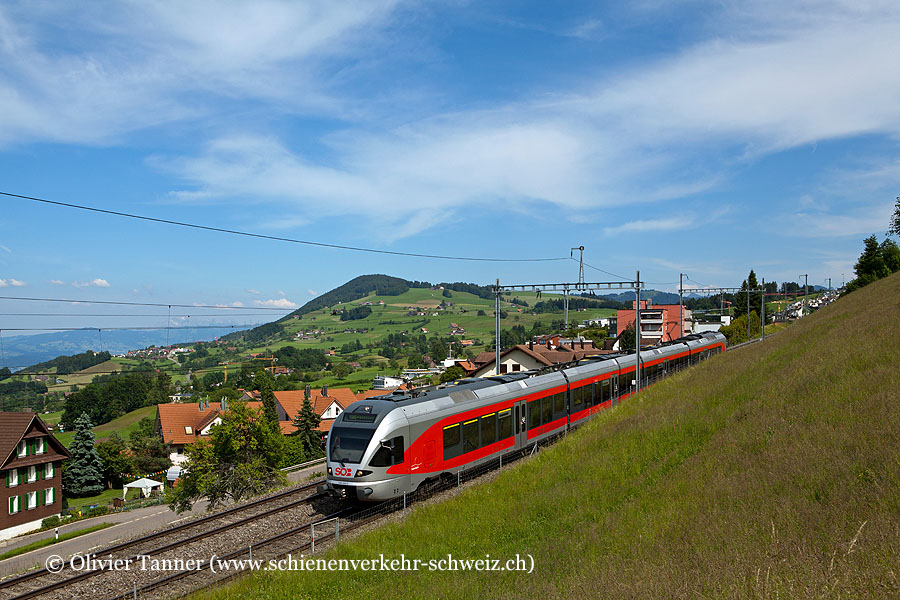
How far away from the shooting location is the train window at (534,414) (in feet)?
66.7

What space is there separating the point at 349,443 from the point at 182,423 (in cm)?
6767

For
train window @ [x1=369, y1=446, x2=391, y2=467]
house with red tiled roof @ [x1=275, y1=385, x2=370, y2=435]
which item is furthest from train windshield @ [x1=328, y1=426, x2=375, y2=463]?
house with red tiled roof @ [x1=275, y1=385, x2=370, y2=435]

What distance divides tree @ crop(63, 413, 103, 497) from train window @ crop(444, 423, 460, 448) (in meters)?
56.7

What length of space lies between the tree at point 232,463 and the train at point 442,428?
31.3 ft

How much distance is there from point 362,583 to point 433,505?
441 cm

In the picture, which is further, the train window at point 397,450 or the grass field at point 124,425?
the grass field at point 124,425

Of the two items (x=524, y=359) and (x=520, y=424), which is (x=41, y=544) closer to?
(x=520, y=424)

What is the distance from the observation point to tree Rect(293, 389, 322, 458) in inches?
2121

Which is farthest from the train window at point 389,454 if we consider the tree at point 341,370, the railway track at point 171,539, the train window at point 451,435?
the tree at point 341,370

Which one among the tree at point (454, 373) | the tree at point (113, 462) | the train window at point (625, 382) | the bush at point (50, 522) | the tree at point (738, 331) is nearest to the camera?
the train window at point (625, 382)

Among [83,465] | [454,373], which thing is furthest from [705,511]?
[83,465]

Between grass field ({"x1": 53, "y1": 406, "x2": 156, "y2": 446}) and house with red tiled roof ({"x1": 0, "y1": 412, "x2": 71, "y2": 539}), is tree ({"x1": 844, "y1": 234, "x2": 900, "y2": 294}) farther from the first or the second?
grass field ({"x1": 53, "y1": 406, "x2": 156, "y2": 446})

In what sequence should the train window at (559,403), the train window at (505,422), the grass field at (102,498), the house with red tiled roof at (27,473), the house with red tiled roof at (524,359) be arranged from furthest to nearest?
the house with red tiled roof at (524,359) < the grass field at (102,498) < the house with red tiled roof at (27,473) < the train window at (559,403) < the train window at (505,422)

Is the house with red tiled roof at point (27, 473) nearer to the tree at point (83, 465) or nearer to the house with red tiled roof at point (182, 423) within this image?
the tree at point (83, 465)
